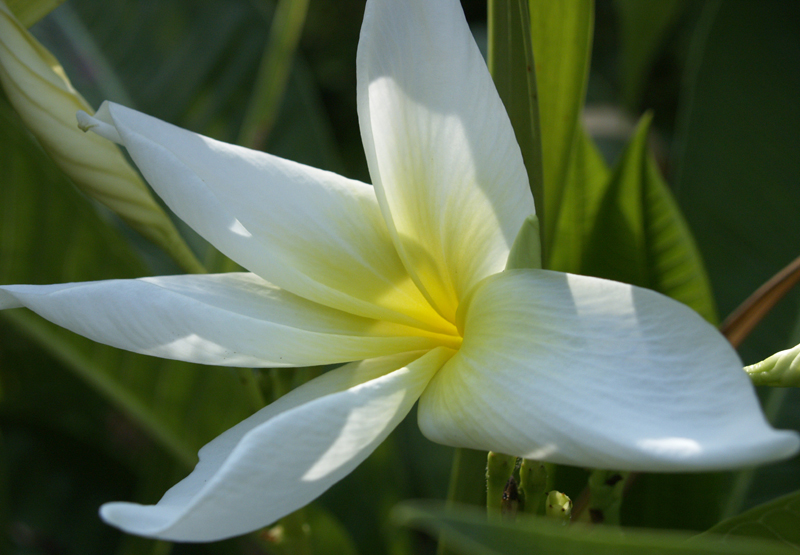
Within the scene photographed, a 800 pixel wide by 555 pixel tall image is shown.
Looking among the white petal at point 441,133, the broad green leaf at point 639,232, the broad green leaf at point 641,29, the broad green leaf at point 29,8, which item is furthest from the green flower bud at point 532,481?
the broad green leaf at point 641,29

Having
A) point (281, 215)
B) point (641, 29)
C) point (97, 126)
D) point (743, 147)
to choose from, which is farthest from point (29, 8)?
point (641, 29)

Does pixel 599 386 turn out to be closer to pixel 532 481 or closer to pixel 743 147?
pixel 532 481

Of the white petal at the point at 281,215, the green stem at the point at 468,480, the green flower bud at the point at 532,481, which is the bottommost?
the green stem at the point at 468,480

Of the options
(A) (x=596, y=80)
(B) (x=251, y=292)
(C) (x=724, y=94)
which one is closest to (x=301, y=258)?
(B) (x=251, y=292)

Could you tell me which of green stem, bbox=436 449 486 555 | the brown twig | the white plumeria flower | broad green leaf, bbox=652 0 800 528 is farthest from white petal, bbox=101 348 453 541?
broad green leaf, bbox=652 0 800 528

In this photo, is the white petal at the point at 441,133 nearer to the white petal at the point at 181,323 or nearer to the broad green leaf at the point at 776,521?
the white petal at the point at 181,323
